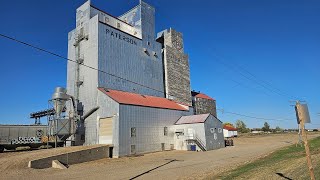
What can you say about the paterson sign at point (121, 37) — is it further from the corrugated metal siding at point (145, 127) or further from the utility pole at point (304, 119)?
the utility pole at point (304, 119)

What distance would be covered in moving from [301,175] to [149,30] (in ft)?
121

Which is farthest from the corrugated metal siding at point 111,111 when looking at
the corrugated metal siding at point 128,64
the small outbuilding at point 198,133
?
the small outbuilding at point 198,133

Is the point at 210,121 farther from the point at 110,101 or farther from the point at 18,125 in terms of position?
the point at 18,125

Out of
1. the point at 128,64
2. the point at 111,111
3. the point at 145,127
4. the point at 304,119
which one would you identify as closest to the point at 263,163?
the point at 304,119

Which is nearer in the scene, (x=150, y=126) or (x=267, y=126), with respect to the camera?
(x=150, y=126)

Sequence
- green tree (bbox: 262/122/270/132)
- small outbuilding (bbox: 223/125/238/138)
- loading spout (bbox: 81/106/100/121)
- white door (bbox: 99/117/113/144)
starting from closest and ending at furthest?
1. white door (bbox: 99/117/113/144)
2. loading spout (bbox: 81/106/100/121)
3. small outbuilding (bbox: 223/125/238/138)
4. green tree (bbox: 262/122/270/132)

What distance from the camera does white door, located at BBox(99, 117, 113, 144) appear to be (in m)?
31.1

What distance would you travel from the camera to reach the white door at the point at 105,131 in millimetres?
31059

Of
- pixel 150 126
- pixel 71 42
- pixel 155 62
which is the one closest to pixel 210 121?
pixel 150 126

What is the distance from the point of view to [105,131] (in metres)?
31.8

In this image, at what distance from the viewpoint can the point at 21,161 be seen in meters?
21.0

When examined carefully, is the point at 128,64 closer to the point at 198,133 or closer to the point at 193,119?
the point at 193,119

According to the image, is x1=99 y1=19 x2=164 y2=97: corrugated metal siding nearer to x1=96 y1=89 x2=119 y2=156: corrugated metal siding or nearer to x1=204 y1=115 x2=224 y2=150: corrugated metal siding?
x1=96 y1=89 x2=119 y2=156: corrugated metal siding

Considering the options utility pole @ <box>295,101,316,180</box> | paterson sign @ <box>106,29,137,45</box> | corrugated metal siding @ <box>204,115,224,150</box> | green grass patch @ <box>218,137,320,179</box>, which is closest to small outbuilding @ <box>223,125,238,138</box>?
corrugated metal siding @ <box>204,115,224,150</box>
